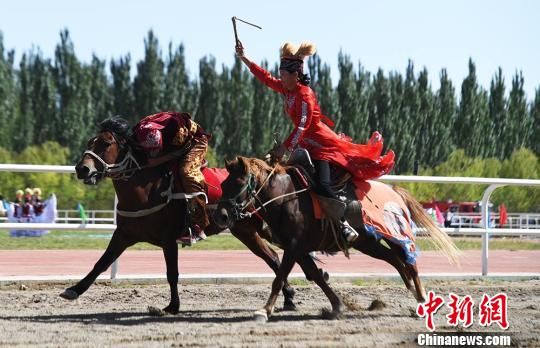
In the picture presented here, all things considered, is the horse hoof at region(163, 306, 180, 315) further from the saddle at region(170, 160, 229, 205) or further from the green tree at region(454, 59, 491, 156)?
the green tree at region(454, 59, 491, 156)

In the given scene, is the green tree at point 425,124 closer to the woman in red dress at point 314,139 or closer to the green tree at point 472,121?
the green tree at point 472,121

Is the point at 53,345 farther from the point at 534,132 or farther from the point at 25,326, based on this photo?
the point at 534,132

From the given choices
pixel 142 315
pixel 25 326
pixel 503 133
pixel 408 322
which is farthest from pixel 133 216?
pixel 503 133

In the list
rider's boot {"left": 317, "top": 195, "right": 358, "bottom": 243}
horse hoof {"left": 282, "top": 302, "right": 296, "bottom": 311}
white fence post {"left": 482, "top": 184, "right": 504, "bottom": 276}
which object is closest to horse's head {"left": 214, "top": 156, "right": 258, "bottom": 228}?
rider's boot {"left": 317, "top": 195, "right": 358, "bottom": 243}

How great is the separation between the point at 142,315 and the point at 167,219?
981 millimetres

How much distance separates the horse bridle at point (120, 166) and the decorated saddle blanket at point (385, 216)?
230cm

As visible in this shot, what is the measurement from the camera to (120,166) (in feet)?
28.7

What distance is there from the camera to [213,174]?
9.67m

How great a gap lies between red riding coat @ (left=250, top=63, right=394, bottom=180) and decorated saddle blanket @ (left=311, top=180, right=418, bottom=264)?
0.69ft

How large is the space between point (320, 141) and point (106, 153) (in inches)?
83.3

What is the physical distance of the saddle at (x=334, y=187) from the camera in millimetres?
8719

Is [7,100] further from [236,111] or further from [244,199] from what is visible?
[244,199]

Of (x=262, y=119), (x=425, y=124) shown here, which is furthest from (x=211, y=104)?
(x=425, y=124)

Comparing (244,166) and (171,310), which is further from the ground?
(244,166)
